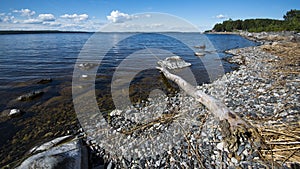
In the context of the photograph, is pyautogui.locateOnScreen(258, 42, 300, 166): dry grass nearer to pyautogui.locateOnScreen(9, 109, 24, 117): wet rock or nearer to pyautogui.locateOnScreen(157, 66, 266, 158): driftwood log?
pyautogui.locateOnScreen(157, 66, 266, 158): driftwood log

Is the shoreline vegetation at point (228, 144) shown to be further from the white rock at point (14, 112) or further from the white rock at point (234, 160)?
the white rock at point (14, 112)

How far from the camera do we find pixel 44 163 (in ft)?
10.7

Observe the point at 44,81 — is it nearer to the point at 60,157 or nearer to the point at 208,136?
the point at 60,157

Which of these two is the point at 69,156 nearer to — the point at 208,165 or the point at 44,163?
the point at 44,163

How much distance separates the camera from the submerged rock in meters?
3.30

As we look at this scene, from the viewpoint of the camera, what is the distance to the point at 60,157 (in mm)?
3537

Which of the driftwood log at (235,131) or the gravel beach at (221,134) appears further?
the driftwood log at (235,131)

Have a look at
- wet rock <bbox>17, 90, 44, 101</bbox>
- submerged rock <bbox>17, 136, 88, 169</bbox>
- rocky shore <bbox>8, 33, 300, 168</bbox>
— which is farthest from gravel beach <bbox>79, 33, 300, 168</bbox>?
wet rock <bbox>17, 90, 44, 101</bbox>

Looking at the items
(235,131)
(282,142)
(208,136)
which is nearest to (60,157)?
(208,136)

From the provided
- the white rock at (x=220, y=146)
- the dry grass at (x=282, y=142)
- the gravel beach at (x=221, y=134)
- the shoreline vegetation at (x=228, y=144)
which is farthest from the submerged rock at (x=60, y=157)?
the dry grass at (x=282, y=142)

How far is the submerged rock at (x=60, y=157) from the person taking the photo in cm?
330

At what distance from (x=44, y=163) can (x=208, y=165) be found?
3.15 meters

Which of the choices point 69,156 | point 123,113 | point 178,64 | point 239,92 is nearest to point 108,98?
point 123,113

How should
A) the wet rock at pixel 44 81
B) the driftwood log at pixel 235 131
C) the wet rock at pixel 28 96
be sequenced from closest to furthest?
the driftwood log at pixel 235 131 < the wet rock at pixel 28 96 < the wet rock at pixel 44 81
